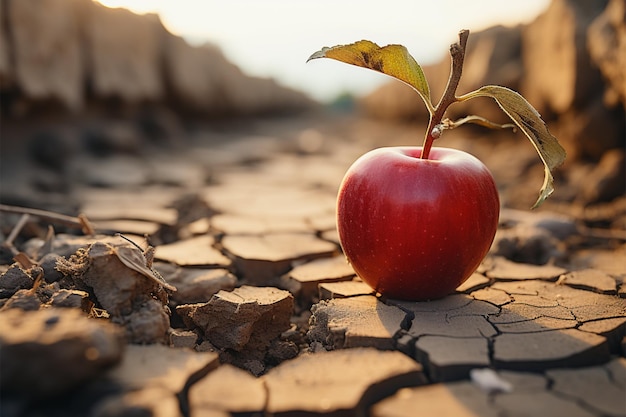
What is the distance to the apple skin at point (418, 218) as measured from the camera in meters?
1.63

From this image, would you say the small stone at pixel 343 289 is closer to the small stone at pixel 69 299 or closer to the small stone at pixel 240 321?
the small stone at pixel 240 321

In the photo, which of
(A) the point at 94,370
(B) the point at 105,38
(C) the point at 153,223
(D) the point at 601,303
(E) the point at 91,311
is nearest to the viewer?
(A) the point at 94,370

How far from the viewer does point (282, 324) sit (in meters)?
1.79

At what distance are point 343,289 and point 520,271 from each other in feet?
2.35

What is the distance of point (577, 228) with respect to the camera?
9.46ft

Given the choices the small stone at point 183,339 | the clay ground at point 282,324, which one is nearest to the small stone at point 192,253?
the clay ground at point 282,324

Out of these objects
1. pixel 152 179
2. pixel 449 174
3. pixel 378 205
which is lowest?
pixel 152 179

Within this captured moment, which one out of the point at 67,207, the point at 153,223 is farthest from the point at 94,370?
the point at 67,207

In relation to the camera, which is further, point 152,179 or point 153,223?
point 152,179

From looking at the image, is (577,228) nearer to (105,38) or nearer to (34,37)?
(34,37)

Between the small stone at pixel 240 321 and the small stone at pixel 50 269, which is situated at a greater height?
the small stone at pixel 50 269

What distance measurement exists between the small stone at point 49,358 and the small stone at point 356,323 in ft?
2.09

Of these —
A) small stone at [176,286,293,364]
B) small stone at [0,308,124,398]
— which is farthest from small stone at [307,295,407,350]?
small stone at [0,308,124,398]

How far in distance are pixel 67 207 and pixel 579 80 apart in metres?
3.16
